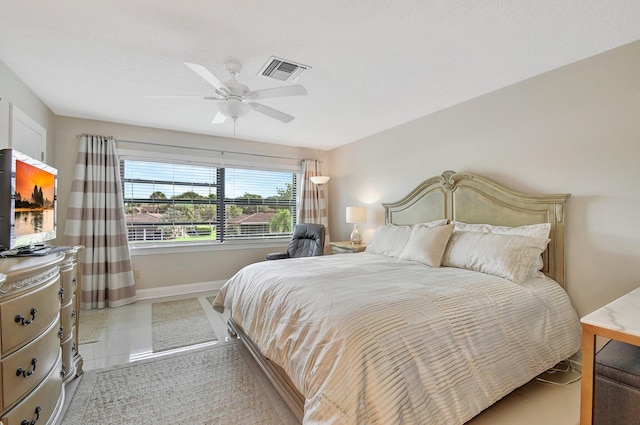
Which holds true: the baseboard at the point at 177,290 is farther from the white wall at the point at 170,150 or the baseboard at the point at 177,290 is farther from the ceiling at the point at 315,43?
the ceiling at the point at 315,43

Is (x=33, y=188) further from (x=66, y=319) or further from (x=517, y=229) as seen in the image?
(x=517, y=229)

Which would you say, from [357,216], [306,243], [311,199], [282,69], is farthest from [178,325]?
[311,199]

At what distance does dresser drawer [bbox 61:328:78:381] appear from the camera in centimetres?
199

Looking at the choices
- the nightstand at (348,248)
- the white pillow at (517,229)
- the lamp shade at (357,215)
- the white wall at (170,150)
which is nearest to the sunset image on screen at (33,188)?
the white wall at (170,150)

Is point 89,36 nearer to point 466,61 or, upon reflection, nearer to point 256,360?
point 256,360

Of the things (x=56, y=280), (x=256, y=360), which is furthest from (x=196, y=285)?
(x=56, y=280)

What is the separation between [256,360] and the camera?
230 cm

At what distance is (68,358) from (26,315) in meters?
0.99

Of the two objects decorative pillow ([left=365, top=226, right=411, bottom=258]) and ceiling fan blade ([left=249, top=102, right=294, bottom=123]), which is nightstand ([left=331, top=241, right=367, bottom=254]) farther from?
ceiling fan blade ([left=249, top=102, right=294, bottom=123])

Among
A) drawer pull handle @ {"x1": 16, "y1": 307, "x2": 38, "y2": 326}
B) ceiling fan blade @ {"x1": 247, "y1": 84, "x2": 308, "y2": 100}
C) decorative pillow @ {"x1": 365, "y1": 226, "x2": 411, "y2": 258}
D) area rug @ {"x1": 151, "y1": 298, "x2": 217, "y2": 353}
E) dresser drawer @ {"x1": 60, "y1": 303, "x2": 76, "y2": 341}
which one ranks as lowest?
area rug @ {"x1": 151, "y1": 298, "x2": 217, "y2": 353}

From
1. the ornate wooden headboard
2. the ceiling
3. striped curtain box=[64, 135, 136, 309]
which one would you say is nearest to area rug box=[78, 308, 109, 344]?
striped curtain box=[64, 135, 136, 309]

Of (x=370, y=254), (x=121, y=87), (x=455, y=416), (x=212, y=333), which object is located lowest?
(x=212, y=333)

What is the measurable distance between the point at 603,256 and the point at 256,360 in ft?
8.94

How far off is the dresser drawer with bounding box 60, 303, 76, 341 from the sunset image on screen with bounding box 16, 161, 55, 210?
2.32 ft
